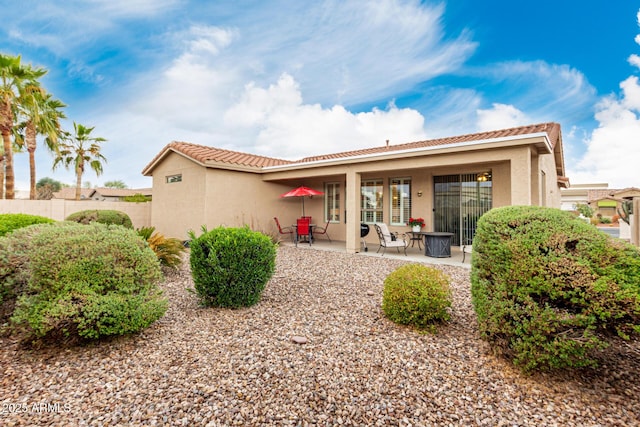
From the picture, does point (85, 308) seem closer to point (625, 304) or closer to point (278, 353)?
point (278, 353)

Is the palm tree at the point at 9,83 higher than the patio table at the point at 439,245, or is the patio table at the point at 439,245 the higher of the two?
the palm tree at the point at 9,83

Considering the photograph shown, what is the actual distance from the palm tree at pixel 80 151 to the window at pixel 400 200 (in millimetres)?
20359

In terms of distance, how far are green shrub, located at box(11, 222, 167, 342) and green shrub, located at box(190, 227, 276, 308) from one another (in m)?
0.85

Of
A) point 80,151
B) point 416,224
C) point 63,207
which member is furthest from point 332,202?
point 80,151

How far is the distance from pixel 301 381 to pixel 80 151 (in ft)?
80.2

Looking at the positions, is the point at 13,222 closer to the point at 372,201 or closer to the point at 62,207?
the point at 62,207

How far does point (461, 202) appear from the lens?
9664mm

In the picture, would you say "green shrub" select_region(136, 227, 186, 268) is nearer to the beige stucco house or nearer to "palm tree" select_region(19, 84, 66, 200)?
the beige stucco house

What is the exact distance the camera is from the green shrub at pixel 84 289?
2.74m

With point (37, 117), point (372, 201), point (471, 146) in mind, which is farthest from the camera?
point (37, 117)

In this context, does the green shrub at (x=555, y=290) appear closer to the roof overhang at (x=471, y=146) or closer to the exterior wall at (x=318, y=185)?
the roof overhang at (x=471, y=146)

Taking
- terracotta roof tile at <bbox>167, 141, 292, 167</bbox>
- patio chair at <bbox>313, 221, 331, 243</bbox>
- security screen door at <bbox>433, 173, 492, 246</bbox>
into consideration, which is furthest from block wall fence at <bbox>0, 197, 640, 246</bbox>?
security screen door at <bbox>433, 173, 492, 246</bbox>

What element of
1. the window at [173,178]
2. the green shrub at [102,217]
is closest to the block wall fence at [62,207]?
the green shrub at [102,217]

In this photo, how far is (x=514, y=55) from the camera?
33.3ft
